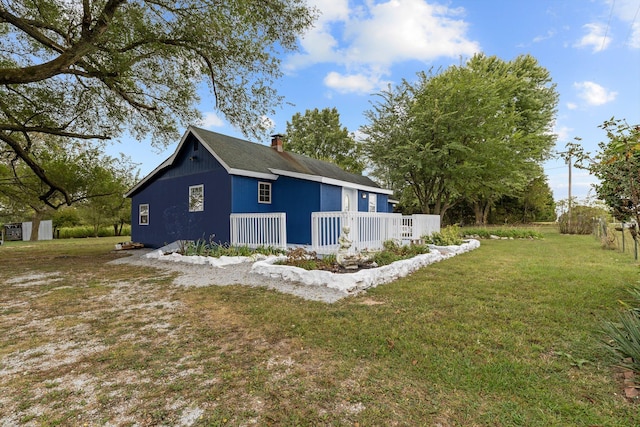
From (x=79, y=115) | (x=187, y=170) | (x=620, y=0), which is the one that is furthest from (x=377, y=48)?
(x=79, y=115)

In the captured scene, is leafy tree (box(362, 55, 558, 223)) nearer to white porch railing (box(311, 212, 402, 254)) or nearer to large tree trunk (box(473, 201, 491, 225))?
white porch railing (box(311, 212, 402, 254))

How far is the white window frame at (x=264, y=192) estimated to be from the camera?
12.0 m

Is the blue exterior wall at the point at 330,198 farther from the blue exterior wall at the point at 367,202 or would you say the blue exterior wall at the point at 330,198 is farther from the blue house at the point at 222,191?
the blue exterior wall at the point at 367,202

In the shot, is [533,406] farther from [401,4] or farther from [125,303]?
[401,4]

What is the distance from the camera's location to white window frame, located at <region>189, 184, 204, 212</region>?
1191 centimetres

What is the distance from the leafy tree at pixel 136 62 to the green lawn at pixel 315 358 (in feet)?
22.8

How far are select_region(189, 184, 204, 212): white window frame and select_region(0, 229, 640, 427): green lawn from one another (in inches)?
257

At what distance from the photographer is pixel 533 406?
2248 millimetres

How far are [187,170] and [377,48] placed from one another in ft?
30.7

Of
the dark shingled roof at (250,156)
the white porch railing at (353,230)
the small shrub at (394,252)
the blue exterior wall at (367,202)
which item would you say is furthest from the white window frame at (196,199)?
the small shrub at (394,252)

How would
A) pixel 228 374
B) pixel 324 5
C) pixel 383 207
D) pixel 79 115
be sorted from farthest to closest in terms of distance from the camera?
1. pixel 383 207
2. pixel 79 115
3. pixel 324 5
4. pixel 228 374

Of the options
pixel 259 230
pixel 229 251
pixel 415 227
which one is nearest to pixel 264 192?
pixel 259 230

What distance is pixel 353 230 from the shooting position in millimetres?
8039

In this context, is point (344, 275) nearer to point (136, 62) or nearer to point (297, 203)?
point (297, 203)
